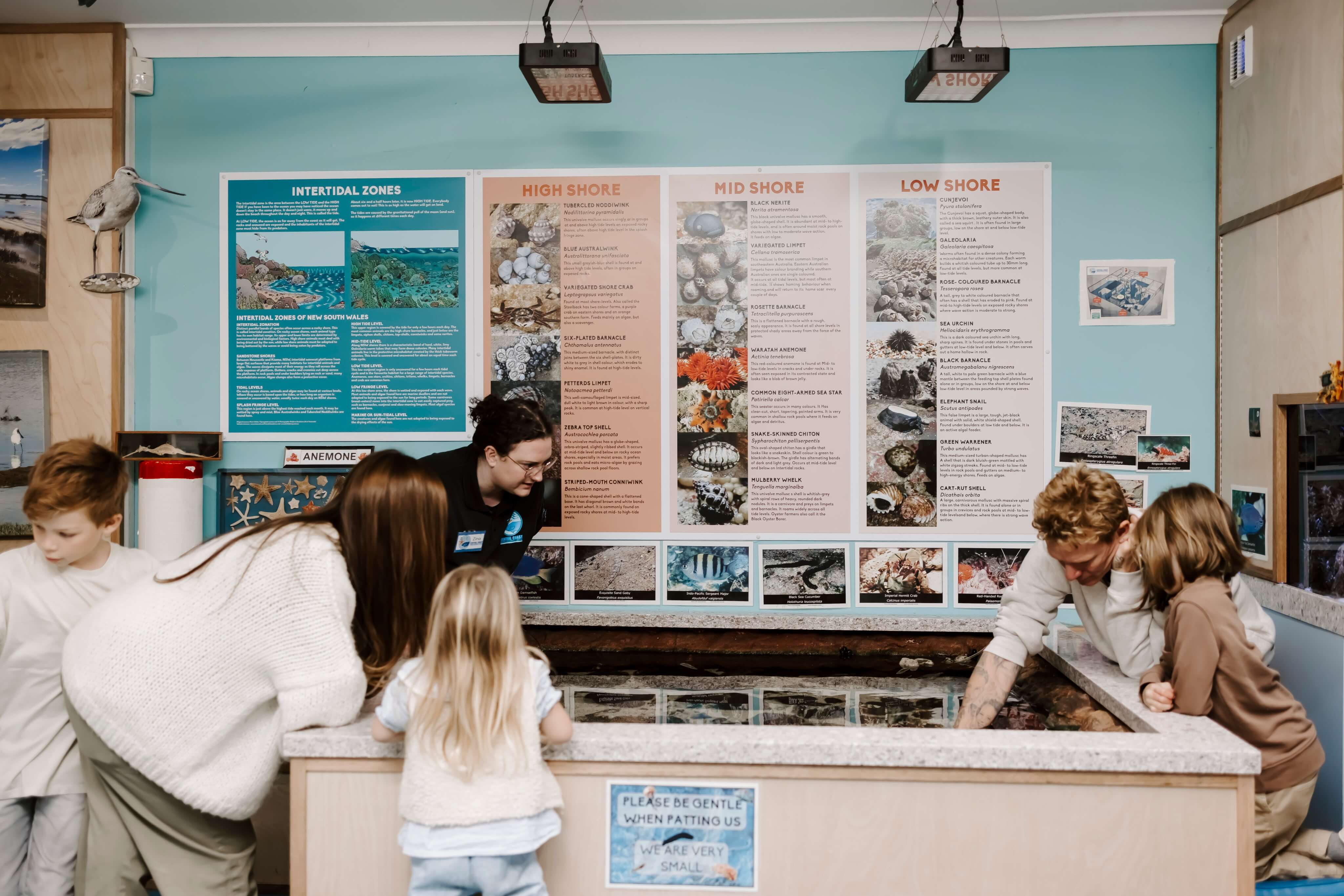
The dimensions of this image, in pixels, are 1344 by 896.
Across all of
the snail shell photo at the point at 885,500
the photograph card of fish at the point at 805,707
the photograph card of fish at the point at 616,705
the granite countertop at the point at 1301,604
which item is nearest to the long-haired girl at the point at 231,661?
the photograph card of fish at the point at 616,705

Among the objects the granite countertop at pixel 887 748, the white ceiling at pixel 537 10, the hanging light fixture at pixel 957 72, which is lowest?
the granite countertop at pixel 887 748

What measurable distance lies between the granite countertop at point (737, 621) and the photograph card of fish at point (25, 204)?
217 centimetres

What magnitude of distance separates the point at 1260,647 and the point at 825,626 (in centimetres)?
132

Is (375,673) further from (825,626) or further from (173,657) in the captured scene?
(825,626)

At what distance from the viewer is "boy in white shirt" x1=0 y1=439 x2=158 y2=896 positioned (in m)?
1.76

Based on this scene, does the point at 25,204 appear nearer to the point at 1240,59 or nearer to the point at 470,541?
the point at 470,541

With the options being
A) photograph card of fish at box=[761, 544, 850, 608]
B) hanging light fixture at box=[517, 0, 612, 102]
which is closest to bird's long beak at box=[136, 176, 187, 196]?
hanging light fixture at box=[517, 0, 612, 102]

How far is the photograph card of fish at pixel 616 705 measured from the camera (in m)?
1.93

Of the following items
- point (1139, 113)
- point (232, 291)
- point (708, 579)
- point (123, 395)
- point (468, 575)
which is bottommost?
point (708, 579)

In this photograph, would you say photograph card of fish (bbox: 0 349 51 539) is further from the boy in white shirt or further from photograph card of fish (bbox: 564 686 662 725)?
photograph card of fish (bbox: 564 686 662 725)

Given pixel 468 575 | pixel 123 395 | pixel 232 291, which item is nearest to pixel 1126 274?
pixel 468 575

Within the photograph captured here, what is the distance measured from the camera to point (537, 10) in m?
2.80

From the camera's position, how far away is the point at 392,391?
299 cm

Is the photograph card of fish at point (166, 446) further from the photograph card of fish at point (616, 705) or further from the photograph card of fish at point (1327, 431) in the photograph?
the photograph card of fish at point (1327, 431)
